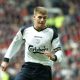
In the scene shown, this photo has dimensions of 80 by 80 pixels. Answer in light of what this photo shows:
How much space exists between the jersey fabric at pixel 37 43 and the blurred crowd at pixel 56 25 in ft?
19.3

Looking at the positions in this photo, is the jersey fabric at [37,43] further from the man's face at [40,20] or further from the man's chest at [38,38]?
the man's face at [40,20]

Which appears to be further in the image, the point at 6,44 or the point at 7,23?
the point at 7,23

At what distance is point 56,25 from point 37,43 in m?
10.2

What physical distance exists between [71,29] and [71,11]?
1.62m

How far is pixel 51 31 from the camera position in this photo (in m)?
9.02

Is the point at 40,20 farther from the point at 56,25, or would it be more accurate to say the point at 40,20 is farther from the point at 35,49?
the point at 56,25

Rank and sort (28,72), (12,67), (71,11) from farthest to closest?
(71,11) → (12,67) → (28,72)

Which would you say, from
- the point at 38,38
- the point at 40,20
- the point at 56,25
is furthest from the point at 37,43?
the point at 56,25

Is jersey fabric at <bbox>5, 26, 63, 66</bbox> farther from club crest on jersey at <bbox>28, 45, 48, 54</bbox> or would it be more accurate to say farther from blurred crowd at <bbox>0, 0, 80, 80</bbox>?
blurred crowd at <bbox>0, 0, 80, 80</bbox>

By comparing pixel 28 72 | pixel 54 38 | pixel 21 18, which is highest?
pixel 21 18

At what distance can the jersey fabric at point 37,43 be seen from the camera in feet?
29.1

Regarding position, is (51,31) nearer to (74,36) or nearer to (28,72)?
(28,72)

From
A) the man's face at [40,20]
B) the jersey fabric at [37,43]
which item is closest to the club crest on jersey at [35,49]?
the jersey fabric at [37,43]

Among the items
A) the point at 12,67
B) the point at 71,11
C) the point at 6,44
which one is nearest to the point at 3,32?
the point at 6,44
